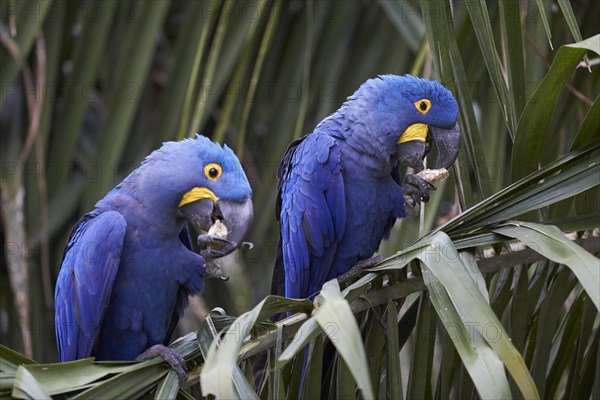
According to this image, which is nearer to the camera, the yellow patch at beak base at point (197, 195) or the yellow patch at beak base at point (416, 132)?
the yellow patch at beak base at point (197, 195)

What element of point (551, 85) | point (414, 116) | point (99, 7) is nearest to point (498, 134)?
point (414, 116)

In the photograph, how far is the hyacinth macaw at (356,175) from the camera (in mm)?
2467

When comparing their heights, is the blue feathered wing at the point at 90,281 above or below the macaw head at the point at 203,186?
below

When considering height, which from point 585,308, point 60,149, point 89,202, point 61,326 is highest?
point 60,149

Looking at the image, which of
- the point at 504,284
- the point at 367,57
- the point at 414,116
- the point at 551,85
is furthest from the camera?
the point at 367,57

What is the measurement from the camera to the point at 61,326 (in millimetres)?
2316

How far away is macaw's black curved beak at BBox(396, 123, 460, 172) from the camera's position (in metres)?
2.36

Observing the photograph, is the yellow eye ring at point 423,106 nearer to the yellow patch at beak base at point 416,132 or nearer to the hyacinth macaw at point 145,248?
the yellow patch at beak base at point 416,132

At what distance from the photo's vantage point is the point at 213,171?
7.38 feet

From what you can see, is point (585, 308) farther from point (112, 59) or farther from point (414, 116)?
point (112, 59)

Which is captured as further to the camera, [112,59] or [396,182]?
[112,59]

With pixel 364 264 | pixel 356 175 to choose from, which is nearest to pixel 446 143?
pixel 356 175

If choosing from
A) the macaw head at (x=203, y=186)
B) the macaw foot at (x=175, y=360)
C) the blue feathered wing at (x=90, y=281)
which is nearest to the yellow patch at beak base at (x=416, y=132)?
the macaw head at (x=203, y=186)

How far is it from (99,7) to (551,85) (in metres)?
1.79
